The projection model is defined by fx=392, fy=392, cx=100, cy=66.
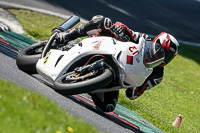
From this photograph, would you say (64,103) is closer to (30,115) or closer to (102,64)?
(102,64)

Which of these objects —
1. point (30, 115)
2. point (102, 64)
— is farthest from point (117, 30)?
point (30, 115)

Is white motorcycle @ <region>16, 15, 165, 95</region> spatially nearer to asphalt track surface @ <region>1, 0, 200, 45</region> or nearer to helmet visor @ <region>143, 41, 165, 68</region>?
helmet visor @ <region>143, 41, 165, 68</region>

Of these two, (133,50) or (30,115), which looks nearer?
(30,115)

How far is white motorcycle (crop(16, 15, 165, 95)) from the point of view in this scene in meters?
5.40

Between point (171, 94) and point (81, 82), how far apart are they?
20.2 ft

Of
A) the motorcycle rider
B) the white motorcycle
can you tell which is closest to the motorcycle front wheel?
the white motorcycle

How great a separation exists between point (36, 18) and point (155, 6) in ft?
45.3

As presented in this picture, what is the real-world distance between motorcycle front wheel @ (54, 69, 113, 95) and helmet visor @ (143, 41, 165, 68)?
68 centimetres

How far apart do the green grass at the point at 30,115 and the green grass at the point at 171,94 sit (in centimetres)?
353

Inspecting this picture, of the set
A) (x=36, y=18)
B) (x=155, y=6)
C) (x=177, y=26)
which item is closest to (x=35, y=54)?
(x=36, y=18)

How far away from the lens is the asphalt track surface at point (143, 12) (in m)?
17.5

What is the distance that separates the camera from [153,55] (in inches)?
228

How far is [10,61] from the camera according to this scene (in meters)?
6.96

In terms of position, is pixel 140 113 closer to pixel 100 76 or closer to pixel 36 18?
pixel 100 76
